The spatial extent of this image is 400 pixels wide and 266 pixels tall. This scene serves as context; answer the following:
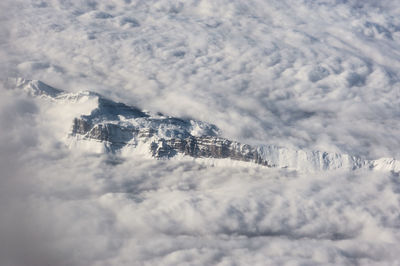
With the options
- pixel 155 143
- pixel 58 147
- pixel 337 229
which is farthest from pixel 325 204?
pixel 58 147

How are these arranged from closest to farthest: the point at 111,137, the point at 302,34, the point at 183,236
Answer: the point at 183,236 < the point at 111,137 < the point at 302,34

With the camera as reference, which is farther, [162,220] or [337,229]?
[337,229]

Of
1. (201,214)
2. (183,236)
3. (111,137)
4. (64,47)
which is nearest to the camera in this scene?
(183,236)

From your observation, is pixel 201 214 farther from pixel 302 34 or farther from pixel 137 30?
pixel 302 34

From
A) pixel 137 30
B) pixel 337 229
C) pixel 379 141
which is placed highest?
pixel 137 30

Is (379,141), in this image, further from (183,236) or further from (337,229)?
(183,236)

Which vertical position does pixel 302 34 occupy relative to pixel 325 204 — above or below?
above

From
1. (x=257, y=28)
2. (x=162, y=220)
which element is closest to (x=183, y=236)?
(x=162, y=220)
